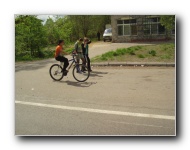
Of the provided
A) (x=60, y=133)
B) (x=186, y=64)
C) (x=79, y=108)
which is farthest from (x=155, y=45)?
(x=60, y=133)

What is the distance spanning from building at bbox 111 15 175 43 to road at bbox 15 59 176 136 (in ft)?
2.24

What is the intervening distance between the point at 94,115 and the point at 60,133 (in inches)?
23.1

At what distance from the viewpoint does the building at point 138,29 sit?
4277 mm

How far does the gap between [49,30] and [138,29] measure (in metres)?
1.69

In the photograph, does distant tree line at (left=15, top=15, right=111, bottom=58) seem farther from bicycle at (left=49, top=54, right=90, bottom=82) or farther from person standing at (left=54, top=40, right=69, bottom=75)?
bicycle at (left=49, top=54, right=90, bottom=82)

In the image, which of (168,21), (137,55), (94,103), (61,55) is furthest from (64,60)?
(168,21)

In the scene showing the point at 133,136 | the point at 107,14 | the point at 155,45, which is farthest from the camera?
the point at 155,45

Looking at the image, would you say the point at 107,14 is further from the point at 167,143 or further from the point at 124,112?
the point at 167,143

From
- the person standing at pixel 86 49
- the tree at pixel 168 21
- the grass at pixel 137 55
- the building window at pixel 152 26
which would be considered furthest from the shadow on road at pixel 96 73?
the tree at pixel 168 21

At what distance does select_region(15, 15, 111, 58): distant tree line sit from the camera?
4.03 metres

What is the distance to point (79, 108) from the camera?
421 centimetres

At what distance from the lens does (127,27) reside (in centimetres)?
498

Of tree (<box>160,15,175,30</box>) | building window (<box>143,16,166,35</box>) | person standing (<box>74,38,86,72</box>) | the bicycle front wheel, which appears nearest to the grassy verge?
person standing (<box>74,38,86,72</box>)

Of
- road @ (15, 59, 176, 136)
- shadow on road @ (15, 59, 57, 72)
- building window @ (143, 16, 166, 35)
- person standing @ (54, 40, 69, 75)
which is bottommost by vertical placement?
road @ (15, 59, 176, 136)
